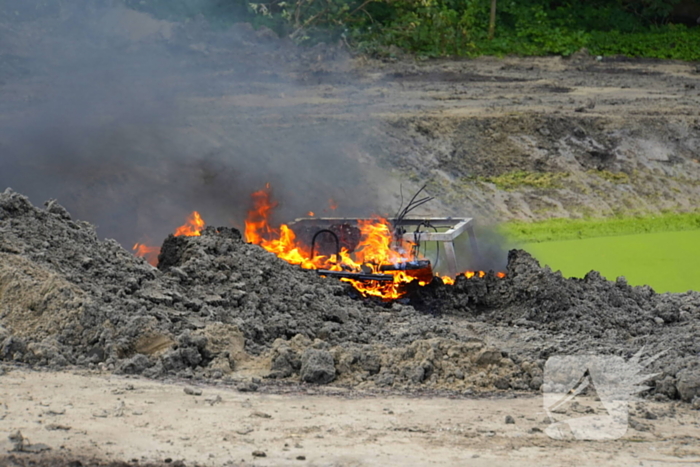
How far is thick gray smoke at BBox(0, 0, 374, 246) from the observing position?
12977 millimetres

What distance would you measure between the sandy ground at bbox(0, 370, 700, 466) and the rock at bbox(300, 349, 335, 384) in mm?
263

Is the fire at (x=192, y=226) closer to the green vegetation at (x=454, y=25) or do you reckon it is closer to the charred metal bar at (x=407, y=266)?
the charred metal bar at (x=407, y=266)

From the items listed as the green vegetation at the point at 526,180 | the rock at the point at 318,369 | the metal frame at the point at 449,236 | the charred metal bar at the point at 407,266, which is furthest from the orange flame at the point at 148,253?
the green vegetation at the point at 526,180

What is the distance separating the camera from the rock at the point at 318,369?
653cm

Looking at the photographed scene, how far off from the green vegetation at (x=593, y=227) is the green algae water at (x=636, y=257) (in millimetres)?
324

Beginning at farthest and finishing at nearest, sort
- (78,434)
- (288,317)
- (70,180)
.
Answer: (70,180), (288,317), (78,434)

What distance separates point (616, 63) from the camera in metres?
20.6

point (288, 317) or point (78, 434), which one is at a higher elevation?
point (288, 317)

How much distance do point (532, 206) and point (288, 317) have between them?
8.58 meters

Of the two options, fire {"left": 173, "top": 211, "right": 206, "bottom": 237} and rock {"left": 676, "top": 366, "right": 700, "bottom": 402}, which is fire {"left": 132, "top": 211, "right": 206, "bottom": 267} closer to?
fire {"left": 173, "top": 211, "right": 206, "bottom": 237}

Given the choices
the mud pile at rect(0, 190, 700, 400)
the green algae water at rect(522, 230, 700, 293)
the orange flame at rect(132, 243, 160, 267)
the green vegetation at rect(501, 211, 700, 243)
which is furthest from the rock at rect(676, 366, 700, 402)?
the green vegetation at rect(501, 211, 700, 243)

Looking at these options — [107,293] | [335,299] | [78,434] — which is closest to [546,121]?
[335,299]

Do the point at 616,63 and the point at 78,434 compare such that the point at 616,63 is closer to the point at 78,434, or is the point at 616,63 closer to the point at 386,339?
the point at 386,339

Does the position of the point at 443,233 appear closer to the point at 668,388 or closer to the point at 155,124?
the point at 668,388
